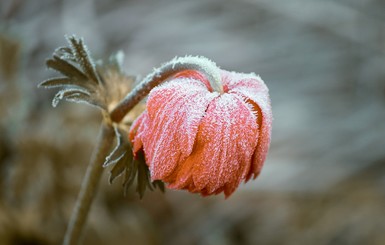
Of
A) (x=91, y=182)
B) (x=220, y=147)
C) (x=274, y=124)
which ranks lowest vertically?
(x=274, y=124)

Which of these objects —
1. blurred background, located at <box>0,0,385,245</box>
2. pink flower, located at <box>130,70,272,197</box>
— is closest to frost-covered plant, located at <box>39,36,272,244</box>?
pink flower, located at <box>130,70,272,197</box>

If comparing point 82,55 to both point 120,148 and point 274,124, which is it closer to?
point 120,148

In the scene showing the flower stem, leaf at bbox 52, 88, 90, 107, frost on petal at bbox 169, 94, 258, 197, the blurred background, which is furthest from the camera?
the blurred background

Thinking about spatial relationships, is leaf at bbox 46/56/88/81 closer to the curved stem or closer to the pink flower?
the curved stem

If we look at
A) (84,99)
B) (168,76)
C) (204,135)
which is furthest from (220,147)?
(84,99)

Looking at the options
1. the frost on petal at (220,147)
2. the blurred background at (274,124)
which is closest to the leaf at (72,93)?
the frost on petal at (220,147)

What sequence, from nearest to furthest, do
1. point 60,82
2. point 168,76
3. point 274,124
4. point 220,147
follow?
1. point 220,147
2. point 168,76
3. point 60,82
4. point 274,124
